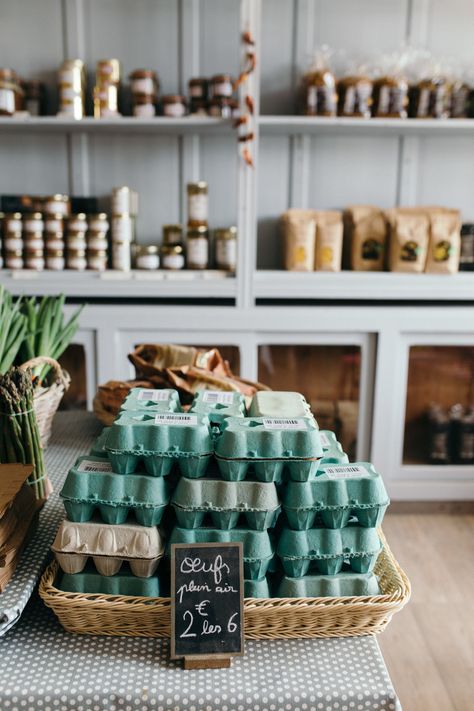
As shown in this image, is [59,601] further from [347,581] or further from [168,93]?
[168,93]

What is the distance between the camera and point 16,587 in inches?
37.8

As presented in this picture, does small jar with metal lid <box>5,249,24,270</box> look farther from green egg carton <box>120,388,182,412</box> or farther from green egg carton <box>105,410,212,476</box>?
green egg carton <box>105,410,212,476</box>

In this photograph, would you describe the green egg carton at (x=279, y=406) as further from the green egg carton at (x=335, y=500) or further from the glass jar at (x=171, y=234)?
the glass jar at (x=171, y=234)

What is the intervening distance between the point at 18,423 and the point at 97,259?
1.60m

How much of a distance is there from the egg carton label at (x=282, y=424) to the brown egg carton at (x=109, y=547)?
0.22 m

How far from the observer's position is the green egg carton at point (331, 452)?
3.40ft

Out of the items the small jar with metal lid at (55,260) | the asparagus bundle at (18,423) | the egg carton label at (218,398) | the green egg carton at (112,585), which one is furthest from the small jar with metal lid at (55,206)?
the green egg carton at (112,585)

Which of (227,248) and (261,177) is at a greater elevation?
(261,177)

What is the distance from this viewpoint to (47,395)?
57.1 inches

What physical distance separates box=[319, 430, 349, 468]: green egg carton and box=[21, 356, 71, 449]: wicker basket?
64 cm

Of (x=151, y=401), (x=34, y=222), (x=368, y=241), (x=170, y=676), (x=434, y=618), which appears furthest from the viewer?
(x=368, y=241)

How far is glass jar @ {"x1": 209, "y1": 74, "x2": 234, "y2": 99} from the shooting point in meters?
2.60

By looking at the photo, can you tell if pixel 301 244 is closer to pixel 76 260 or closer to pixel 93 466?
pixel 76 260

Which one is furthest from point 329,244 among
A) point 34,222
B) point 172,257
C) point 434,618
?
point 434,618
